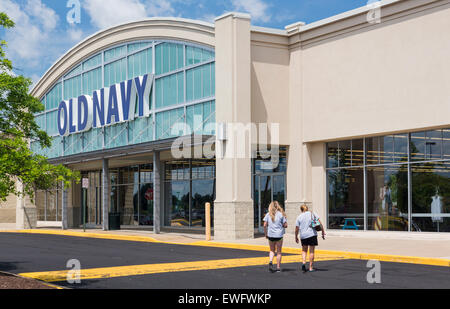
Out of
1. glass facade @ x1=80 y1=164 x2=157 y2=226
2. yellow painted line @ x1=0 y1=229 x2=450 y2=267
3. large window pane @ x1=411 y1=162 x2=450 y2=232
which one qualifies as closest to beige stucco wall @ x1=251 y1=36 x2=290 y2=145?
yellow painted line @ x1=0 y1=229 x2=450 y2=267

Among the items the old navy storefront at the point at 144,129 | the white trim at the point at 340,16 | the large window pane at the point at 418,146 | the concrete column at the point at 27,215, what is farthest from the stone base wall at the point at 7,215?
the large window pane at the point at 418,146

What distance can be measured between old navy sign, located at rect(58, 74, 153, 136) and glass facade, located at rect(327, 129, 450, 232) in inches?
406

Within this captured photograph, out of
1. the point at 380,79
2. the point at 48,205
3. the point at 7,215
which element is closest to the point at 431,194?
the point at 380,79

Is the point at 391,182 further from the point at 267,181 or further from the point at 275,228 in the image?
the point at 275,228

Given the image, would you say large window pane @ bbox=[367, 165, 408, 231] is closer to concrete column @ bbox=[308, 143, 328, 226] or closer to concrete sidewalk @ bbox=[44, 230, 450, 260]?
concrete sidewalk @ bbox=[44, 230, 450, 260]

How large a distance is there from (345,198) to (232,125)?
226 inches

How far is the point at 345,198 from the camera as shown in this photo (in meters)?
26.1

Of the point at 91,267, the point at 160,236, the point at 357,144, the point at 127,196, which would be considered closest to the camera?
the point at 91,267

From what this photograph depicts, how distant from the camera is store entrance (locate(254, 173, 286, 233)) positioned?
2897 centimetres

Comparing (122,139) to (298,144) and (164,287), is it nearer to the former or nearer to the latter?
(298,144)

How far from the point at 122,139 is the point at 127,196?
22.2ft

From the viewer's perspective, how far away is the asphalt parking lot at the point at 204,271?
467 inches
